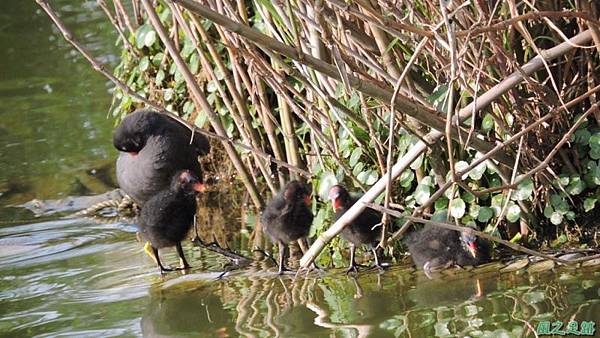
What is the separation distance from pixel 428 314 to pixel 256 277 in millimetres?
1100

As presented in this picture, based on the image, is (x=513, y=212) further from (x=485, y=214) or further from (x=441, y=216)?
(x=441, y=216)

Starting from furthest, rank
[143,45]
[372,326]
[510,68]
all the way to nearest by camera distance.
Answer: [143,45] < [510,68] < [372,326]

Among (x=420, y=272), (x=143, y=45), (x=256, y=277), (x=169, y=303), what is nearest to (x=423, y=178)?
(x=420, y=272)

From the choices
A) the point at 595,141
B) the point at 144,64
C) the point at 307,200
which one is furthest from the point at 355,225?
the point at 144,64

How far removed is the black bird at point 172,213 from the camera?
5.07 m

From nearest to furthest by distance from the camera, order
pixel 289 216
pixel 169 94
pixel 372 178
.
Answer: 1. pixel 289 216
2. pixel 372 178
3. pixel 169 94

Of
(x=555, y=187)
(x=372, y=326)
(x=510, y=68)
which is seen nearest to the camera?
(x=372, y=326)

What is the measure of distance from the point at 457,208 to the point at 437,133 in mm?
594

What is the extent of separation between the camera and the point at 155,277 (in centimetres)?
528

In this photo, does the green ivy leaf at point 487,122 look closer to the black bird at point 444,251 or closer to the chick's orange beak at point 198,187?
the black bird at point 444,251

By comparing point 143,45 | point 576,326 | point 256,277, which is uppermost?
point 143,45

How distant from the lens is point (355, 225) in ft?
16.1

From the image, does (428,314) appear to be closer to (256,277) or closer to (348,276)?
(348,276)

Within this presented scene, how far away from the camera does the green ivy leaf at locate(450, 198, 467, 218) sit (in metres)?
5.00
